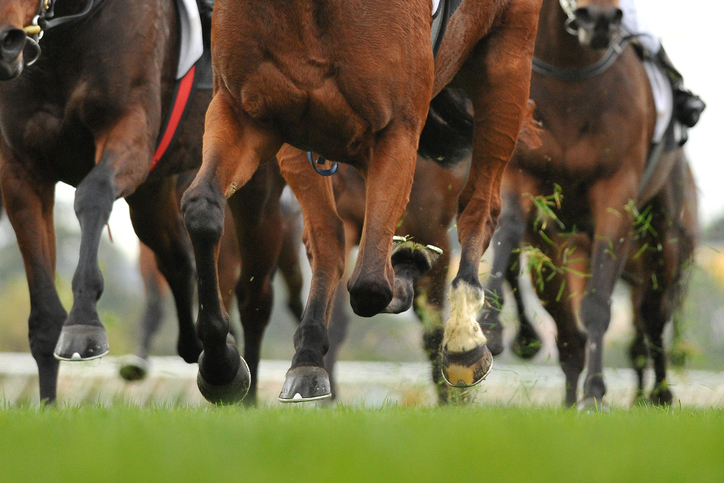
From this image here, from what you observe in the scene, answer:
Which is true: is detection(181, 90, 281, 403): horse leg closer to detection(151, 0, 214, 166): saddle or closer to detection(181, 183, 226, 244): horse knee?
detection(181, 183, 226, 244): horse knee

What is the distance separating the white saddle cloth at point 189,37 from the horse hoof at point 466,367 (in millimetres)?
2144

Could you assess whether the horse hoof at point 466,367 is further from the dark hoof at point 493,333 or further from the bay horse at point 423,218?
the bay horse at point 423,218

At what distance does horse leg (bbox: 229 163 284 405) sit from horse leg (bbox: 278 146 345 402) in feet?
6.40

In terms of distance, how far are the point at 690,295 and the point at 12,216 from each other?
5.21 meters

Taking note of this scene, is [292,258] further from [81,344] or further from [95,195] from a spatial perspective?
[81,344]

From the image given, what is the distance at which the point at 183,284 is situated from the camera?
591 cm

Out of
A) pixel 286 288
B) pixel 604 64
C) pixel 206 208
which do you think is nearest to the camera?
pixel 206 208

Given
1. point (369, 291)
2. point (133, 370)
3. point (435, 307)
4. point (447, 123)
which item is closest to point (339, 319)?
point (435, 307)

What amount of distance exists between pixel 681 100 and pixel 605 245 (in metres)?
1.46

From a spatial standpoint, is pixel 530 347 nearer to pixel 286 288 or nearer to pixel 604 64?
pixel 604 64

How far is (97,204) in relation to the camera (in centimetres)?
446

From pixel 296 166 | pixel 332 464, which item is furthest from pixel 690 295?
pixel 332 464

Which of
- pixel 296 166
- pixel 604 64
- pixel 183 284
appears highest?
pixel 604 64

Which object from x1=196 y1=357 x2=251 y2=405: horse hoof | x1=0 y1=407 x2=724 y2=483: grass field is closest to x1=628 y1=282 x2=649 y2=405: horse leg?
x1=196 y1=357 x2=251 y2=405: horse hoof
